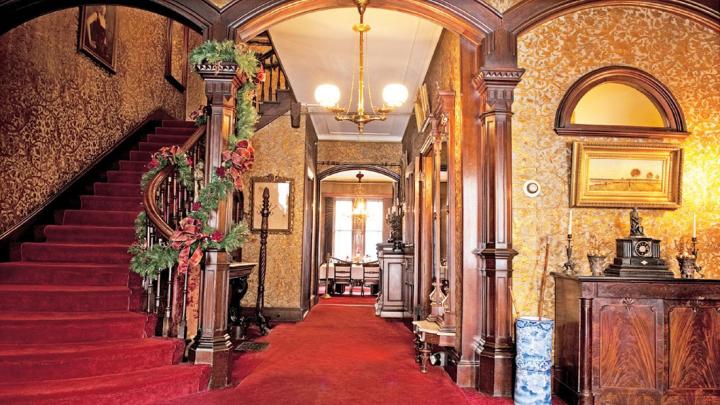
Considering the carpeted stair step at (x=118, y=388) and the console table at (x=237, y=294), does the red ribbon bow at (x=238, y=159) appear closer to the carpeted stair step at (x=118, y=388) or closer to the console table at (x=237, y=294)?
the carpeted stair step at (x=118, y=388)

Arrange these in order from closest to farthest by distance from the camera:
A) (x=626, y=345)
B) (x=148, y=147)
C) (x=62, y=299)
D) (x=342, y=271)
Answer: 1. (x=626, y=345)
2. (x=62, y=299)
3. (x=148, y=147)
4. (x=342, y=271)

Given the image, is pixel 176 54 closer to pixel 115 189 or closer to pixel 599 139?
pixel 115 189

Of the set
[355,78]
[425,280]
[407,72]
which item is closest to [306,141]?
[355,78]

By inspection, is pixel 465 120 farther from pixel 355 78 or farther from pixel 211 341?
pixel 355 78

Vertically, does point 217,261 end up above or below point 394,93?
below

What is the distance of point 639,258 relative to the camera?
3787 mm

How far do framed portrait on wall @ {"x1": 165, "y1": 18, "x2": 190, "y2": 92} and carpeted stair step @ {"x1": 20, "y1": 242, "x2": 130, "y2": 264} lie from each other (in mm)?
4376

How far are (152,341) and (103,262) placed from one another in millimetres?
1317

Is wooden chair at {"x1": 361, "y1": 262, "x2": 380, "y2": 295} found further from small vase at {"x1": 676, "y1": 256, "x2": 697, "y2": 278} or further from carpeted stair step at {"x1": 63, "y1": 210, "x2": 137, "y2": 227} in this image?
small vase at {"x1": 676, "y1": 256, "x2": 697, "y2": 278}

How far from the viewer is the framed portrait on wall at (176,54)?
8438 millimetres

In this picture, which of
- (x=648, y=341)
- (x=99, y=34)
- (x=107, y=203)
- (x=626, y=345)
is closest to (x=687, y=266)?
(x=648, y=341)

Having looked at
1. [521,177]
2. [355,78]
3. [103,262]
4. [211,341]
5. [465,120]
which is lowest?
[211,341]

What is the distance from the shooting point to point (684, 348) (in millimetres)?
3648

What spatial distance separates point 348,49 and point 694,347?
4876 mm
